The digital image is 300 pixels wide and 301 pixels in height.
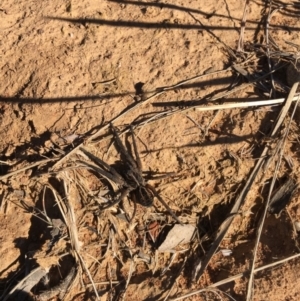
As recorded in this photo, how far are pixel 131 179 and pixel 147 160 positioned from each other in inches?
5.6

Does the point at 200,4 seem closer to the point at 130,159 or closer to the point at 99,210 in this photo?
the point at 130,159

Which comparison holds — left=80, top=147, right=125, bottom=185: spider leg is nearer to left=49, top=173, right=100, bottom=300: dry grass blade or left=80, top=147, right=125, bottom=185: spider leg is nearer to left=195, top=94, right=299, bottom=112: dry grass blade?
left=49, top=173, right=100, bottom=300: dry grass blade

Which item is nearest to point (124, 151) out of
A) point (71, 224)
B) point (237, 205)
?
point (71, 224)

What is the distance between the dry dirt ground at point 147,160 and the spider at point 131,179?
0.10 ft

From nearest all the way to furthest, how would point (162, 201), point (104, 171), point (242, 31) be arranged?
point (162, 201), point (104, 171), point (242, 31)

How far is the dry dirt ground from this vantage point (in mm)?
2900

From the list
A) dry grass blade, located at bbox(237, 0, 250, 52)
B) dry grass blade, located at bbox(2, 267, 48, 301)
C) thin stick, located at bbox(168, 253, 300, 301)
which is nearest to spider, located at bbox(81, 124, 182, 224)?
thin stick, located at bbox(168, 253, 300, 301)

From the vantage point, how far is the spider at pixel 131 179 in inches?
113

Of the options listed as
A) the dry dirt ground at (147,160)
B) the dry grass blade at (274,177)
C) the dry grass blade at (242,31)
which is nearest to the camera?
the dry grass blade at (274,177)

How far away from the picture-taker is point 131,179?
9.51 ft

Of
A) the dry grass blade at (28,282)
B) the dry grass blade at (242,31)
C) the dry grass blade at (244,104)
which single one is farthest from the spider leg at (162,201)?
the dry grass blade at (242,31)

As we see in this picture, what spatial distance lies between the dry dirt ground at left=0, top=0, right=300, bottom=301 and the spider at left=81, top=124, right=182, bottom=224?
3cm

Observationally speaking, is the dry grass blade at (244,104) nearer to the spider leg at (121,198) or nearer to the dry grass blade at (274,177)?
the dry grass blade at (274,177)

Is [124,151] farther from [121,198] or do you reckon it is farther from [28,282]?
[28,282]
